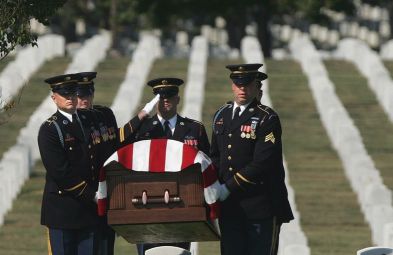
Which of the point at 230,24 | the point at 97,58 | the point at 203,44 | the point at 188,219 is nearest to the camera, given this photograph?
the point at 188,219

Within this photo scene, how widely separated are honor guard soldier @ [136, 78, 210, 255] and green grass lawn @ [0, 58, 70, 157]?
31.3 feet

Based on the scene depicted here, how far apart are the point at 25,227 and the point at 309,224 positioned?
3.34 metres

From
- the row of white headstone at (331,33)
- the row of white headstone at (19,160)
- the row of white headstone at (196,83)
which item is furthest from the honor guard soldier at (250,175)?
the row of white headstone at (331,33)

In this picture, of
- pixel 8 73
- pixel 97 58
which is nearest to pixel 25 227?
pixel 8 73

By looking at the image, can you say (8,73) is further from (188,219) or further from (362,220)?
(188,219)

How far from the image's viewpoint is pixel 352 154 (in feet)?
77.8

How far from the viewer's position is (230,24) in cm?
6000

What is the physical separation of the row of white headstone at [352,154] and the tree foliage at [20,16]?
4861 mm

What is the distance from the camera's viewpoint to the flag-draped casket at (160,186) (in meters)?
12.1

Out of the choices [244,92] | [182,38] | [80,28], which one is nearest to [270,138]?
[244,92]

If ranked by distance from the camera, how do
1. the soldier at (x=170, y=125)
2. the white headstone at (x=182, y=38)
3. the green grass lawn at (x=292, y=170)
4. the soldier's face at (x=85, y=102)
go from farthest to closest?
the white headstone at (x=182, y=38) < the green grass lawn at (x=292, y=170) < the soldier at (x=170, y=125) < the soldier's face at (x=85, y=102)

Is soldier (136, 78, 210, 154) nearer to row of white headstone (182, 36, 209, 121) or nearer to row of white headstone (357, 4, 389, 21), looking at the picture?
row of white headstone (182, 36, 209, 121)

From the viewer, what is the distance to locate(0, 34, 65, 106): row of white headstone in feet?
101

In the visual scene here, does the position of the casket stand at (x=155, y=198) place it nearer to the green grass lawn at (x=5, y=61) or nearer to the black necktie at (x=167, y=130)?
the black necktie at (x=167, y=130)
